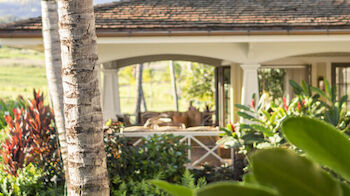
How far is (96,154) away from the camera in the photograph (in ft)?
11.0

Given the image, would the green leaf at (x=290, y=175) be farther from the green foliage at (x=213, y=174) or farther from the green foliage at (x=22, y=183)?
the green foliage at (x=213, y=174)

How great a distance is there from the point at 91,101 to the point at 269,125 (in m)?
3.81

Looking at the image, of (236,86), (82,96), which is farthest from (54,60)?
(236,86)

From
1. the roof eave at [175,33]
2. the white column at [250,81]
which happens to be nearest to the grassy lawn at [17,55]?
the roof eave at [175,33]

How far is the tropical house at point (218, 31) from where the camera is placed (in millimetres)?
7492

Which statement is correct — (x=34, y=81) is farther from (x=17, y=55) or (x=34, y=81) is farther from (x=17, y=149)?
(x=17, y=149)

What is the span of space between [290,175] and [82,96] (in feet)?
9.64

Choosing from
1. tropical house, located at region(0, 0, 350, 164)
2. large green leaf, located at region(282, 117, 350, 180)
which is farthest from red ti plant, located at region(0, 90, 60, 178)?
large green leaf, located at region(282, 117, 350, 180)

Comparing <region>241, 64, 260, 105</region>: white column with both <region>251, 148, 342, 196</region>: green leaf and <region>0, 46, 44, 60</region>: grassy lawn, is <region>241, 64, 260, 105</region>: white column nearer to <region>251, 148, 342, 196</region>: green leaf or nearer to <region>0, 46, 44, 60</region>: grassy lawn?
<region>251, 148, 342, 196</region>: green leaf

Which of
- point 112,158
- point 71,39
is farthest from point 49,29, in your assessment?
point 112,158

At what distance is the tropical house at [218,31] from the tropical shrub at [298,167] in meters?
6.66

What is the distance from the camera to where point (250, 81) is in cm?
833

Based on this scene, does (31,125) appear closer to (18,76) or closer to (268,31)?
(268,31)

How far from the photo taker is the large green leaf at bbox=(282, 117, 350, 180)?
Answer: 58 centimetres
